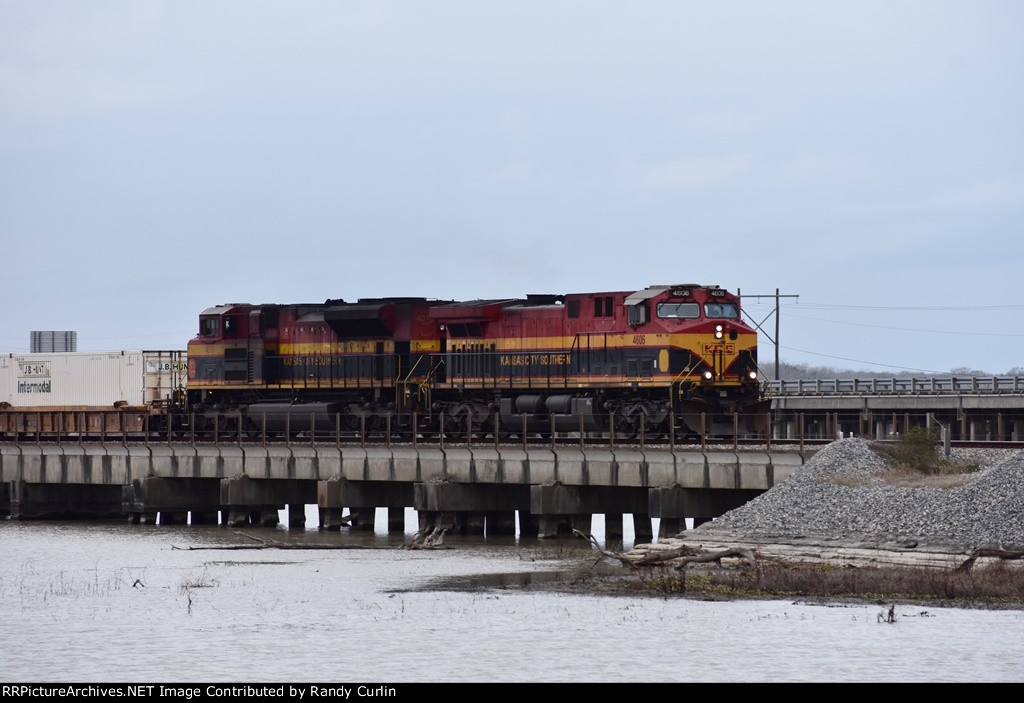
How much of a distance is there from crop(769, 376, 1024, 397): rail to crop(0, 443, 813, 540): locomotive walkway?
1126 inches

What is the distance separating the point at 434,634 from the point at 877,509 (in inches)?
423

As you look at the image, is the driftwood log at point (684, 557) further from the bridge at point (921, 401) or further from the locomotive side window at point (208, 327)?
the bridge at point (921, 401)

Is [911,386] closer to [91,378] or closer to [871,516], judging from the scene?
[91,378]

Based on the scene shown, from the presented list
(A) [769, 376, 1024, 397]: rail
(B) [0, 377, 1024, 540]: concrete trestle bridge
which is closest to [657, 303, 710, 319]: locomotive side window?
(B) [0, 377, 1024, 540]: concrete trestle bridge

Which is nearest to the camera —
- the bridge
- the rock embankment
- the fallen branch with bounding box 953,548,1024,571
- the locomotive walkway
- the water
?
the water

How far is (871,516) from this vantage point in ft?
105

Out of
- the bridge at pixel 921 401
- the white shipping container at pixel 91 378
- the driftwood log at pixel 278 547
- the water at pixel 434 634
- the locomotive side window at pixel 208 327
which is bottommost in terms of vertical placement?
the water at pixel 434 634

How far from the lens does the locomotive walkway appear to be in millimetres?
37625

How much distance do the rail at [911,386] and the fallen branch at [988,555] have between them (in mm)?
40932

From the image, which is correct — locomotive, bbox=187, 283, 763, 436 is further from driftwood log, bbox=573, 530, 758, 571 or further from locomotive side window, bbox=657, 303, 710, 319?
driftwood log, bbox=573, 530, 758, 571

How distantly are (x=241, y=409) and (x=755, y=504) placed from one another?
21427 millimetres

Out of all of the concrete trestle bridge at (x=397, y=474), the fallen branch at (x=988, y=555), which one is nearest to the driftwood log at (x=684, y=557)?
the fallen branch at (x=988, y=555)

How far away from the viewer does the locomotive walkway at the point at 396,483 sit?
37.6 meters

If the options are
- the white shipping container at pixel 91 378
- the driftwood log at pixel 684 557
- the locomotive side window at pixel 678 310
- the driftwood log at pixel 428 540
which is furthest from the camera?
the white shipping container at pixel 91 378
